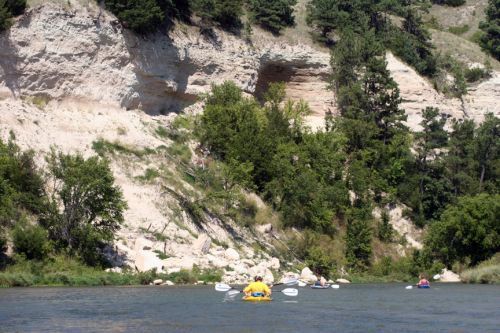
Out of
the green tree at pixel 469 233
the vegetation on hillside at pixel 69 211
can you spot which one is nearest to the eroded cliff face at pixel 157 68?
the vegetation on hillside at pixel 69 211

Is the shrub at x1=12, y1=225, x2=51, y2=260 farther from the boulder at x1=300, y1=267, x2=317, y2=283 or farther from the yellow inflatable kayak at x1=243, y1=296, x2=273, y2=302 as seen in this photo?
the boulder at x1=300, y1=267, x2=317, y2=283

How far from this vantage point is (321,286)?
48000 mm

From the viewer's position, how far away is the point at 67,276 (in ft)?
150

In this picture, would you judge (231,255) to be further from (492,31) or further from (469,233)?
(492,31)

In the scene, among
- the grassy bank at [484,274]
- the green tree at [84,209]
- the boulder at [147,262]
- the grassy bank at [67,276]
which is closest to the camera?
the grassy bank at [67,276]

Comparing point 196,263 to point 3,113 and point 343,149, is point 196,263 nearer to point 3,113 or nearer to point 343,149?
point 3,113

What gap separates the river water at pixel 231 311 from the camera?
95.0 feet

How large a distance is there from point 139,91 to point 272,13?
14.5 meters

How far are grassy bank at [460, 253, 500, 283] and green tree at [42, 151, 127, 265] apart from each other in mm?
20382

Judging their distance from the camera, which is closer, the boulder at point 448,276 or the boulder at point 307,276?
the boulder at point 307,276

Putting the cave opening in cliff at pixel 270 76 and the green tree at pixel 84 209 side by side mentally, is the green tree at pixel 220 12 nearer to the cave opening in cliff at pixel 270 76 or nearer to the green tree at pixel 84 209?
the cave opening in cliff at pixel 270 76

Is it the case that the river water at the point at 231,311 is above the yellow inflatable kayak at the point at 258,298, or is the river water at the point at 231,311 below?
above

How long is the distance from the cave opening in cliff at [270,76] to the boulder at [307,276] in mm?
22550

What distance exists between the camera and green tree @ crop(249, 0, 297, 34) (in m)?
73.2
